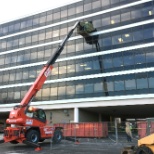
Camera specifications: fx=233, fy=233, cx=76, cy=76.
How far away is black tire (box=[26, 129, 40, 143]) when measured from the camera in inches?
693

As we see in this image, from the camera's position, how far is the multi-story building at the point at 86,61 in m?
28.5

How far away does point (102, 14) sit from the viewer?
32938 millimetres

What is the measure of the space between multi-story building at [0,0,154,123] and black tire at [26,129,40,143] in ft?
41.6

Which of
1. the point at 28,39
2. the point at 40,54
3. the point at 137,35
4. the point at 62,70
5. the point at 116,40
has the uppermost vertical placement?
the point at 28,39

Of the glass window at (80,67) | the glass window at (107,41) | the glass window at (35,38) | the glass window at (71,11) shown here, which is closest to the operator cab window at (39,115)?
the glass window at (80,67)

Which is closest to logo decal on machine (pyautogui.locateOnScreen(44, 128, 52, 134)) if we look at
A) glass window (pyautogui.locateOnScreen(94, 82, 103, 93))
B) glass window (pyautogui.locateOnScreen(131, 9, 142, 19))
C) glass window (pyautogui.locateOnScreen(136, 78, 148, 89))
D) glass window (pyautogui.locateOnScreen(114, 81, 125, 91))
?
glass window (pyautogui.locateOnScreen(94, 82, 103, 93))

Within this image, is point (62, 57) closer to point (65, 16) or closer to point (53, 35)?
point (53, 35)

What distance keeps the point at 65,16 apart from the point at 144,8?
12.2 metres

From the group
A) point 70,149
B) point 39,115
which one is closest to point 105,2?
point 39,115

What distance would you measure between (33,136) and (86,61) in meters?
16.1

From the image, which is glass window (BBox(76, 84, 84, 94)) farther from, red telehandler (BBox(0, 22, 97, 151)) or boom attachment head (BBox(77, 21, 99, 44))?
red telehandler (BBox(0, 22, 97, 151))

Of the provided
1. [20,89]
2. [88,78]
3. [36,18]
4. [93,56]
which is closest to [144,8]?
[93,56]

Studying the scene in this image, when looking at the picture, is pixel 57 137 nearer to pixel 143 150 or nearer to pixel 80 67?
pixel 143 150

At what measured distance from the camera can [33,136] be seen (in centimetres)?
1809
